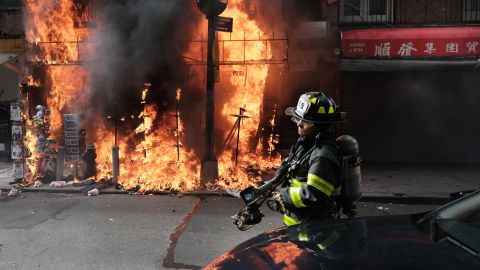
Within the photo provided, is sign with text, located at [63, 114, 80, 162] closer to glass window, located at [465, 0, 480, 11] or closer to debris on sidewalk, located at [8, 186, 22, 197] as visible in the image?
debris on sidewalk, located at [8, 186, 22, 197]

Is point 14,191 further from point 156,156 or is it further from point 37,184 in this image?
point 156,156

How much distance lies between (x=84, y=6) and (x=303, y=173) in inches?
364

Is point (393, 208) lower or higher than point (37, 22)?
lower

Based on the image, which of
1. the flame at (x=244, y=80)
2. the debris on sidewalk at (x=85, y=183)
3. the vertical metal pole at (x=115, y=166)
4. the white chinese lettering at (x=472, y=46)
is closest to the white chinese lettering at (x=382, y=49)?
the white chinese lettering at (x=472, y=46)

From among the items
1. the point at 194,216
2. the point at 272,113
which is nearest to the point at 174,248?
the point at 194,216

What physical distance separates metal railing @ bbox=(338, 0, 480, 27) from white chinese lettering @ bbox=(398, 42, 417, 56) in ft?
3.50

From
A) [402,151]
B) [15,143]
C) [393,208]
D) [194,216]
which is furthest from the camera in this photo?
[402,151]

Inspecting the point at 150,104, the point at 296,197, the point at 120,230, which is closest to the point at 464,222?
the point at 296,197

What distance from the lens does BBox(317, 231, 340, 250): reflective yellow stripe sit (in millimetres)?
2230

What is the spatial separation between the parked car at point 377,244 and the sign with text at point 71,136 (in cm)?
720

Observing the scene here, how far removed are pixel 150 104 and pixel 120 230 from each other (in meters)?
4.17

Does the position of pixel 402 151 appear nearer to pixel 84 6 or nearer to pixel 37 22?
pixel 84 6

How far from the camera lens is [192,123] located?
9719 mm

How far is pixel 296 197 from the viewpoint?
2.64 m
